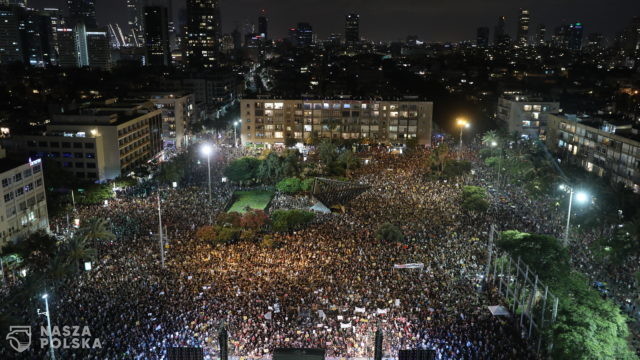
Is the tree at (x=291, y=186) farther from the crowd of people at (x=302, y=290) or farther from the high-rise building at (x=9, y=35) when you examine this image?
the high-rise building at (x=9, y=35)

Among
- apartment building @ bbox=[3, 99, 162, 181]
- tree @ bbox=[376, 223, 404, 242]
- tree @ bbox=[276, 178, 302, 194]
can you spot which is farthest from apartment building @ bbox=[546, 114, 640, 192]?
apartment building @ bbox=[3, 99, 162, 181]

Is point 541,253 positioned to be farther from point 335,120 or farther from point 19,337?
point 335,120

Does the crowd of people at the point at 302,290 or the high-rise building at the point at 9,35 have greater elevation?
the high-rise building at the point at 9,35

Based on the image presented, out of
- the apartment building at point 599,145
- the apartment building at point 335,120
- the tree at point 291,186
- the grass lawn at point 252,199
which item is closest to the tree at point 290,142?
the apartment building at point 335,120

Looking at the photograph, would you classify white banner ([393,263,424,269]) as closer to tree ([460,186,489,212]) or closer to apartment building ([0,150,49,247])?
tree ([460,186,489,212])

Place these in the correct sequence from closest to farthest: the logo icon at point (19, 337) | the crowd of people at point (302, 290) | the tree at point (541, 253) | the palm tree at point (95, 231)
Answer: the logo icon at point (19, 337) < the crowd of people at point (302, 290) < the tree at point (541, 253) < the palm tree at point (95, 231)

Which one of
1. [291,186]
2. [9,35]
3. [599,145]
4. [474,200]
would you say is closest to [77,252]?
[291,186]
